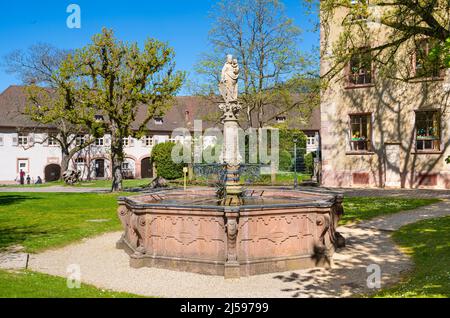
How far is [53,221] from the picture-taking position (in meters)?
15.6

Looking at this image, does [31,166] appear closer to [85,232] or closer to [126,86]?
[126,86]

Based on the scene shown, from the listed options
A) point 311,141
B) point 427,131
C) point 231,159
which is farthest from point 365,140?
point 311,141

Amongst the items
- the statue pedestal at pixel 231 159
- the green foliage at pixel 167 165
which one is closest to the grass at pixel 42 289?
the statue pedestal at pixel 231 159

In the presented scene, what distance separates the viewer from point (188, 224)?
8695mm

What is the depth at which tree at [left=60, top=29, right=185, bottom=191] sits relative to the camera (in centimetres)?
2506

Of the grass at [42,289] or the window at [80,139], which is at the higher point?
the window at [80,139]

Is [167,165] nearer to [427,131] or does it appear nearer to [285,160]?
[285,160]

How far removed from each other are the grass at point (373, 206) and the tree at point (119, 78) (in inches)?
513

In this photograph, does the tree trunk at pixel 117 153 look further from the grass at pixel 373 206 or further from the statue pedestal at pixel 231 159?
the statue pedestal at pixel 231 159

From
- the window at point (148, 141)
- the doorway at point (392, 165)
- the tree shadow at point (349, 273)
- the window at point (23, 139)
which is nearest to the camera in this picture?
the tree shadow at point (349, 273)

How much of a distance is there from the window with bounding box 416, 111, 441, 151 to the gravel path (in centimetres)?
1571

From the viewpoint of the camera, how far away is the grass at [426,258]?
648 cm

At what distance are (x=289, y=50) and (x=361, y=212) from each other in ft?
58.6

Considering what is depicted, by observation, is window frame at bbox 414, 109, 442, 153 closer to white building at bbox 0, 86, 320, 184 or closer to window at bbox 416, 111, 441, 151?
window at bbox 416, 111, 441, 151
